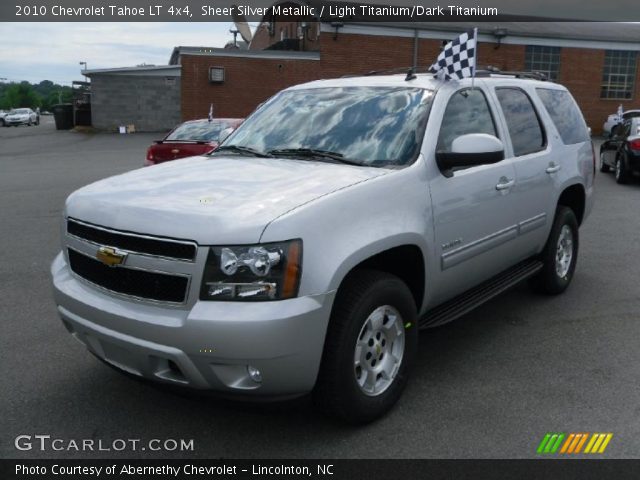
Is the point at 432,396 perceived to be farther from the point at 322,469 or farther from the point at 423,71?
the point at 423,71

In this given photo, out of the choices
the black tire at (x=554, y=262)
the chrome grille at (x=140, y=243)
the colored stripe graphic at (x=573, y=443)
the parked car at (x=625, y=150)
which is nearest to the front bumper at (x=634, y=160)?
the parked car at (x=625, y=150)

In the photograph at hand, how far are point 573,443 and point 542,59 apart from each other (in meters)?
32.7

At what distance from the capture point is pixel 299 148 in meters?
4.07

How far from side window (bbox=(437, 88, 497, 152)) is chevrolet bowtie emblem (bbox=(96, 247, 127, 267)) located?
2007 millimetres

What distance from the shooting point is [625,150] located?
45.1 ft

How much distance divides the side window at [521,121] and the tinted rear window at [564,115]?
13.1 inches

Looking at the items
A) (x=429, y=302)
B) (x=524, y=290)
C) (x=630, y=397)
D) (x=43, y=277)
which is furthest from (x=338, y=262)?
(x=43, y=277)

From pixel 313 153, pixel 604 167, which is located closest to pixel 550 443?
pixel 313 153

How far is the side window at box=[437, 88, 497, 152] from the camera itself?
4051mm

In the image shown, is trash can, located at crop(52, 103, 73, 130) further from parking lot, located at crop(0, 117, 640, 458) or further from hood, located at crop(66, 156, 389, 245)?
hood, located at crop(66, 156, 389, 245)

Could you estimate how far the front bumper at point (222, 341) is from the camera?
276 centimetres

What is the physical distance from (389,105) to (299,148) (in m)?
0.66

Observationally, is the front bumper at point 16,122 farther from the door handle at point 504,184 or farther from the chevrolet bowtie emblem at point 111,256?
the chevrolet bowtie emblem at point 111,256

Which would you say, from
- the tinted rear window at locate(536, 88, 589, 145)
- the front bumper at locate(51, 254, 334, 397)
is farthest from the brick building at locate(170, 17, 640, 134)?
the front bumper at locate(51, 254, 334, 397)
